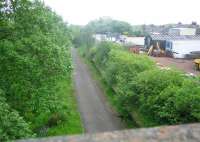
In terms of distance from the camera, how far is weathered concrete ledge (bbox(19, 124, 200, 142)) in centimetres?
624

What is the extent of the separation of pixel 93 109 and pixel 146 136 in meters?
25.9

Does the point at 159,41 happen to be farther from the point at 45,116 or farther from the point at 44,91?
the point at 44,91

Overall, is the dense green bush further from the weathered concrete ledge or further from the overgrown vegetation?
the weathered concrete ledge

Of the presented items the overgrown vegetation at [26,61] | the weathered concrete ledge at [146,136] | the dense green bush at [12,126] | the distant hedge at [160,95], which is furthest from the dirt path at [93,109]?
the weathered concrete ledge at [146,136]

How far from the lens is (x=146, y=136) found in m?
6.36

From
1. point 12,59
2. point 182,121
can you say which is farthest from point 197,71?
point 12,59

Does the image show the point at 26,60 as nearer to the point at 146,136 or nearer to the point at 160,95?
the point at 160,95

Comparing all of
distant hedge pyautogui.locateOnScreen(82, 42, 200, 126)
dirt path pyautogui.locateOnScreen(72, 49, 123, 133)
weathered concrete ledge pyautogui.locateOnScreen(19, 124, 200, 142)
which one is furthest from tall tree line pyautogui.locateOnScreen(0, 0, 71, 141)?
weathered concrete ledge pyautogui.locateOnScreen(19, 124, 200, 142)

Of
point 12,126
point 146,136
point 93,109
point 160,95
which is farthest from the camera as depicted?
point 93,109

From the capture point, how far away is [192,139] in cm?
630

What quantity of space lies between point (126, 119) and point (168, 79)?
6.35 meters

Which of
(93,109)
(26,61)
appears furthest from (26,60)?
(93,109)

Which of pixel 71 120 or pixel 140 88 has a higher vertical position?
pixel 140 88

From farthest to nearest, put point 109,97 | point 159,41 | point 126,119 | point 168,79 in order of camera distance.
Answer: point 159,41 → point 109,97 → point 126,119 → point 168,79
